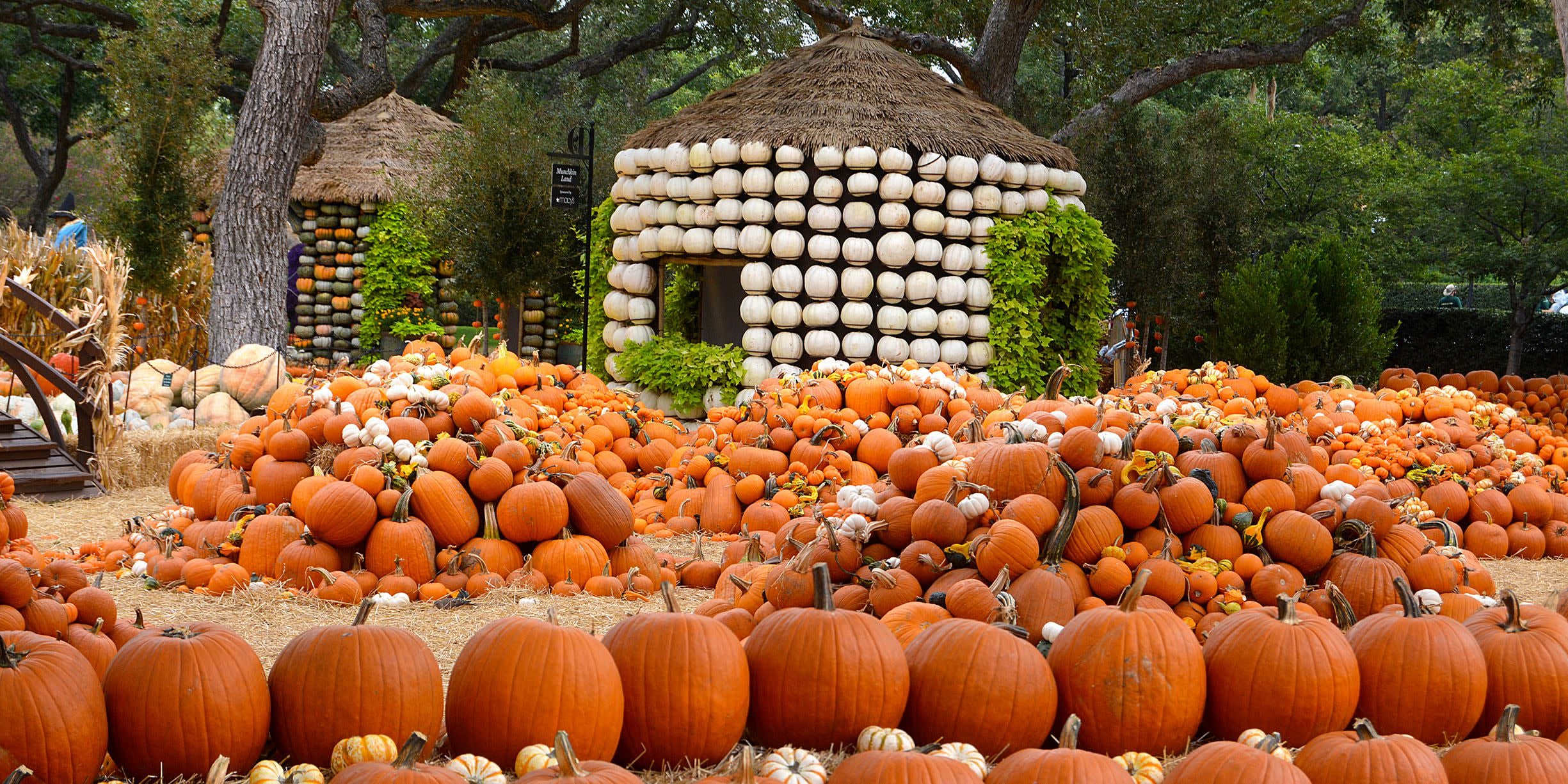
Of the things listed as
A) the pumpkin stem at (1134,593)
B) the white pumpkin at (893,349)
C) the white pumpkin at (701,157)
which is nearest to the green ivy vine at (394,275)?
the white pumpkin at (701,157)

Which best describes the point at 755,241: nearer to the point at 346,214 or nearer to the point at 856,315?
the point at 856,315

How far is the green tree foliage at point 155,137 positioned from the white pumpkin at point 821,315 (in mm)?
6321

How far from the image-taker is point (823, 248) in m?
10.8

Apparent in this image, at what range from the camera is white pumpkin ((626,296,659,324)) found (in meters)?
11.6

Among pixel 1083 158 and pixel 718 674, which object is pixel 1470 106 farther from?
pixel 718 674

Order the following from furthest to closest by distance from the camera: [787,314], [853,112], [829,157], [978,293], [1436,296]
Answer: [1436,296] < [853,112] < [978,293] < [787,314] < [829,157]

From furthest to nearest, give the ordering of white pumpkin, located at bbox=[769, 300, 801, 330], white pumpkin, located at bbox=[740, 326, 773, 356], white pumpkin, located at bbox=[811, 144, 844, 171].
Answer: white pumpkin, located at bbox=[740, 326, 773, 356] < white pumpkin, located at bbox=[769, 300, 801, 330] < white pumpkin, located at bbox=[811, 144, 844, 171]

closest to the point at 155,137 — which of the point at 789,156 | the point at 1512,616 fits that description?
the point at 789,156

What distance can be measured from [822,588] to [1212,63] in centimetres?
1417

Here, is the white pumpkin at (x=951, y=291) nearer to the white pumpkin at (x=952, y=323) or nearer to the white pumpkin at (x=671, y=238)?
the white pumpkin at (x=952, y=323)

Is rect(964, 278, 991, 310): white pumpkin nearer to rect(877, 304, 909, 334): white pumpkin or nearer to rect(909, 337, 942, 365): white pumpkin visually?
rect(909, 337, 942, 365): white pumpkin

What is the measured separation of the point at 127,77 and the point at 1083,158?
10.8 metres

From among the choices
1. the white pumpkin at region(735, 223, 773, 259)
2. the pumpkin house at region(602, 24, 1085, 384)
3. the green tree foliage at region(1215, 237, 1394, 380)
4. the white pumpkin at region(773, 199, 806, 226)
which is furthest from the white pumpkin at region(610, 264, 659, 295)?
the green tree foliage at region(1215, 237, 1394, 380)

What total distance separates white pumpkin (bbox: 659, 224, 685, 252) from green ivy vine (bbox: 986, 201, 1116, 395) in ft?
9.35
